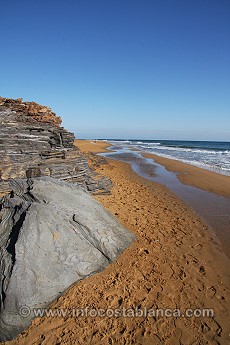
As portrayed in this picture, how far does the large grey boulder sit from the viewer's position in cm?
445

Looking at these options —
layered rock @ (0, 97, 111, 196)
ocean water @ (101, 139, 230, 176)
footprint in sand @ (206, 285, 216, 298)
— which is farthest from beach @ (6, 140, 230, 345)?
ocean water @ (101, 139, 230, 176)

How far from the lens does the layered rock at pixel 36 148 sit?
9.34 meters

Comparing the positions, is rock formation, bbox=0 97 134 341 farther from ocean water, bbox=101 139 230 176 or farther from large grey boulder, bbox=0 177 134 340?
ocean water, bbox=101 139 230 176

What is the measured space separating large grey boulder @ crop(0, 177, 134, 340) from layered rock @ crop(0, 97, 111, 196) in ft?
7.63

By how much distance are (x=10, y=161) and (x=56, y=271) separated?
19.7 ft

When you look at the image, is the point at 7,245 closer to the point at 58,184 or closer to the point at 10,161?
the point at 58,184

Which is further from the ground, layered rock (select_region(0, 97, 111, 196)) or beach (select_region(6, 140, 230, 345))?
layered rock (select_region(0, 97, 111, 196))

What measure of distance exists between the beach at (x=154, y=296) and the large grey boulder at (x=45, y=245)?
288mm

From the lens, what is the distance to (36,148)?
33.4 ft

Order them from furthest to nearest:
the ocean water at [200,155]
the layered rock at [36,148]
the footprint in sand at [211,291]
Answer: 1. the ocean water at [200,155]
2. the layered rock at [36,148]
3. the footprint in sand at [211,291]

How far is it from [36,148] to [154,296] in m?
8.04

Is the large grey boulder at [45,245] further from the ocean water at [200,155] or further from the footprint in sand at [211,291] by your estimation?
the ocean water at [200,155]

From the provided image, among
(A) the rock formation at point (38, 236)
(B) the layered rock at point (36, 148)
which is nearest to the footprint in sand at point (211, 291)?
(A) the rock formation at point (38, 236)

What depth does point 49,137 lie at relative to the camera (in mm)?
10734
